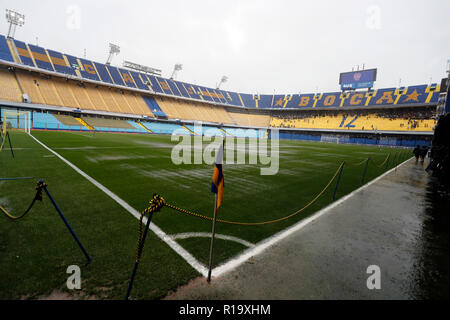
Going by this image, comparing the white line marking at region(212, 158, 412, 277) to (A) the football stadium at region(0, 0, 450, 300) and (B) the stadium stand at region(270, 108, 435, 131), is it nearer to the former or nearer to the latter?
(A) the football stadium at region(0, 0, 450, 300)

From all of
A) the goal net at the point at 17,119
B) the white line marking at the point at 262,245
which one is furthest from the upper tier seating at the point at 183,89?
the white line marking at the point at 262,245

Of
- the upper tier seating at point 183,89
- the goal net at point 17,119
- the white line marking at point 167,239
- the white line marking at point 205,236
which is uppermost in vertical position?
the upper tier seating at point 183,89

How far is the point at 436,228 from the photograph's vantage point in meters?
5.19

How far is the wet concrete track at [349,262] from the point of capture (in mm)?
2766

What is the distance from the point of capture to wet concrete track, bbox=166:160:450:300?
9.07 feet

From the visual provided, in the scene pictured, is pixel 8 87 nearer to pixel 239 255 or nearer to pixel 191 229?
pixel 191 229

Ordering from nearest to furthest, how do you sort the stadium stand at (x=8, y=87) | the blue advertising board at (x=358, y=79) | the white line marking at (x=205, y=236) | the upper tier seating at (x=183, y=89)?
the white line marking at (x=205, y=236) → the stadium stand at (x=8, y=87) → the upper tier seating at (x=183, y=89) → the blue advertising board at (x=358, y=79)

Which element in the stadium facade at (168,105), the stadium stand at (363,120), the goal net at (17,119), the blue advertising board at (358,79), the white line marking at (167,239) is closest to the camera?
the white line marking at (167,239)

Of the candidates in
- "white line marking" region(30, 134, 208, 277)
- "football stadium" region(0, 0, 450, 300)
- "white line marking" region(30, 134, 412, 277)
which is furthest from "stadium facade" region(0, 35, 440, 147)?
"white line marking" region(30, 134, 412, 277)

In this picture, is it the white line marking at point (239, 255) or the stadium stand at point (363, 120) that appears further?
the stadium stand at point (363, 120)

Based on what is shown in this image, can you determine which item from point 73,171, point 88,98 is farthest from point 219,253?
point 88,98

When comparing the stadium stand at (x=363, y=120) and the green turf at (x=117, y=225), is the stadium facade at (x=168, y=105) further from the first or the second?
the green turf at (x=117, y=225)

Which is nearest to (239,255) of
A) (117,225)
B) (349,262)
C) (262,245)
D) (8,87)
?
(262,245)

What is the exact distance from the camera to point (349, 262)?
11.6ft
